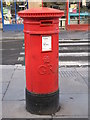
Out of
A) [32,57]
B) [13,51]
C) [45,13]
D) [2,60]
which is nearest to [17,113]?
[32,57]

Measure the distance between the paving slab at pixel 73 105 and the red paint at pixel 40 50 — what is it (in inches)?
Answer: 17.0

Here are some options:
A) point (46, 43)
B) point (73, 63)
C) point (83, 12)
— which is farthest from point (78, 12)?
point (46, 43)

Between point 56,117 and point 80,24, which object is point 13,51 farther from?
point 80,24

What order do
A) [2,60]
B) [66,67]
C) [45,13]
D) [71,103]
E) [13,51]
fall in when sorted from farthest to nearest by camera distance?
[13,51] < [2,60] < [66,67] < [71,103] < [45,13]

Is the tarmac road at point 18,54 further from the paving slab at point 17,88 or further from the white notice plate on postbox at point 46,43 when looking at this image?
the white notice plate on postbox at point 46,43

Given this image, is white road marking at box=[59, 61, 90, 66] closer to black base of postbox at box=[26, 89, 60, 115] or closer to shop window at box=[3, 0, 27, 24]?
black base of postbox at box=[26, 89, 60, 115]

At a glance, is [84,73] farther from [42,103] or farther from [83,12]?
[83,12]

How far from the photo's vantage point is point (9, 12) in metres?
15.6

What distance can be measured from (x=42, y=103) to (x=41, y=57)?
2.56ft

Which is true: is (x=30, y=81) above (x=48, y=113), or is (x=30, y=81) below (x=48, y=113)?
above

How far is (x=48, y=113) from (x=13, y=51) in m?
5.96

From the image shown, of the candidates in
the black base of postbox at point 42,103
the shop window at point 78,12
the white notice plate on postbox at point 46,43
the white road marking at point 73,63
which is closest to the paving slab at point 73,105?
the black base of postbox at point 42,103

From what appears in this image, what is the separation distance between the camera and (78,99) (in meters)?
4.48

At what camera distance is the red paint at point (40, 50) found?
3.56 meters
